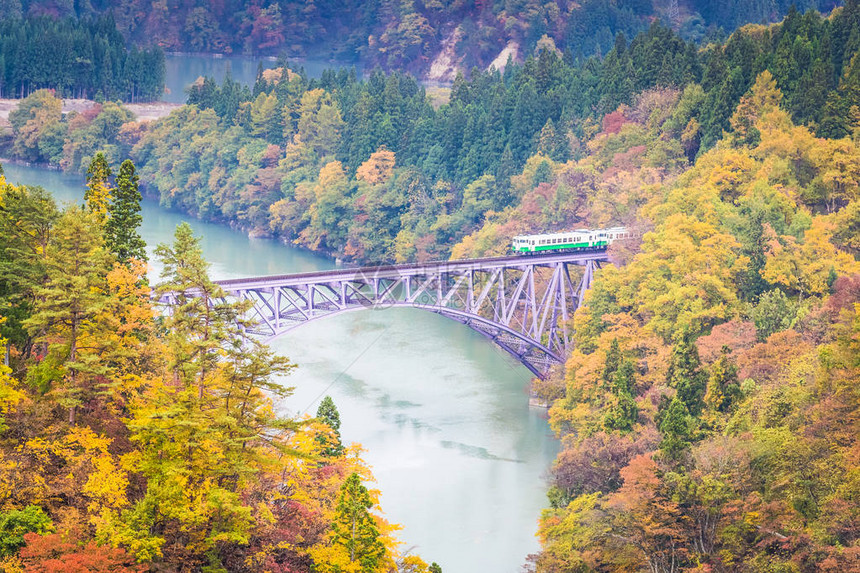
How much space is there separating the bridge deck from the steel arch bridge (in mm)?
47

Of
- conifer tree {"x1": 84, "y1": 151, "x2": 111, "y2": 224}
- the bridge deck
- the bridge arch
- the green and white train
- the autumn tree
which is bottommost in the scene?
the bridge arch

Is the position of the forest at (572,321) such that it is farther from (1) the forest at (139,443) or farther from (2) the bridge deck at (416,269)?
(2) the bridge deck at (416,269)

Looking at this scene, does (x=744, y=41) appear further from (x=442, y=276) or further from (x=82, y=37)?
(x=82, y=37)

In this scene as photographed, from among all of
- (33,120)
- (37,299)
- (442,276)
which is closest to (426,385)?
(442,276)

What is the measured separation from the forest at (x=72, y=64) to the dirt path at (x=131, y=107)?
1.53m

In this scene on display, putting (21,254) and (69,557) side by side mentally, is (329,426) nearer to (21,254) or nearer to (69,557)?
(21,254)

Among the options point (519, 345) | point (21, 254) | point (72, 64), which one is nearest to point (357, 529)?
point (21, 254)

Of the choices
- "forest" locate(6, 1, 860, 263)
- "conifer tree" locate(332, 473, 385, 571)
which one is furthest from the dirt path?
"conifer tree" locate(332, 473, 385, 571)

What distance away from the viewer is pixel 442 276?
77438 millimetres

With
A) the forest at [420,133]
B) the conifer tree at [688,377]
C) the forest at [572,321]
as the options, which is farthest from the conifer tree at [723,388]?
the forest at [420,133]

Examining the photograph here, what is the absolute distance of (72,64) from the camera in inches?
6161

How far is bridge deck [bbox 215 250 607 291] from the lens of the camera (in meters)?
67.2

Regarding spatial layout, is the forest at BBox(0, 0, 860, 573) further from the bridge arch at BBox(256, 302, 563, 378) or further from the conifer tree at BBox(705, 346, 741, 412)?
the bridge arch at BBox(256, 302, 563, 378)

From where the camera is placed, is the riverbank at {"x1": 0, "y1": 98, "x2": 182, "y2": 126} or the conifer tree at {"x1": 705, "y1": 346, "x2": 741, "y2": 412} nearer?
the conifer tree at {"x1": 705, "y1": 346, "x2": 741, "y2": 412}
